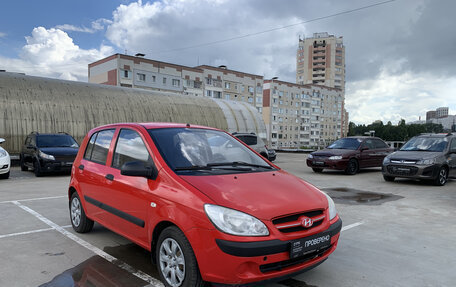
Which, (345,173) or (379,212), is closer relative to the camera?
(379,212)

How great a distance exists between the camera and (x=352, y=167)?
13.4 metres

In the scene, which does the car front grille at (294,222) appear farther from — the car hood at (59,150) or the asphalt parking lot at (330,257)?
the car hood at (59,150)

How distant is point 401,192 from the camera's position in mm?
9203

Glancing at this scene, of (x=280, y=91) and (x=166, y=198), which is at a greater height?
(x=280, y=91)

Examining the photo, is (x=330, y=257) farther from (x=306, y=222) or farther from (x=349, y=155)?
(x=349, y=155)

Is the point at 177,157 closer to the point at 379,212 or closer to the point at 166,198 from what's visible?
the point at 166,198

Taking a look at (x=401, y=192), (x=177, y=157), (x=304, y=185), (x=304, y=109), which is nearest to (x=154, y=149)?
(x=177, y=157)

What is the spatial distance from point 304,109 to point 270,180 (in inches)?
3878

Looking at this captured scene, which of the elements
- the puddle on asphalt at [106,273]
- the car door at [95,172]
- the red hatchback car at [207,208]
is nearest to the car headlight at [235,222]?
the red hatchback car at [207,208]

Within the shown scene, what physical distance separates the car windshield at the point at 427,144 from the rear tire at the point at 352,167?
7.08 feet

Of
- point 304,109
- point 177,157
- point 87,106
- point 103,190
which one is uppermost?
point 304,109

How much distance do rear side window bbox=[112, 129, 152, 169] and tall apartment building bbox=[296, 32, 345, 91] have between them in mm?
128841

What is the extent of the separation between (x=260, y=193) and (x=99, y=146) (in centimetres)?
268

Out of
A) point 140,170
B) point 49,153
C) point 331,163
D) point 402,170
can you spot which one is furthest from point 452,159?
point 49,153
